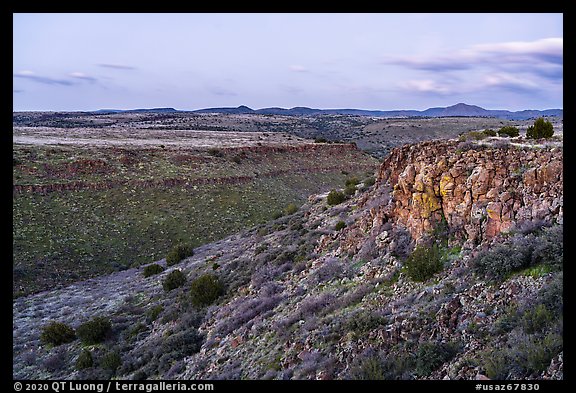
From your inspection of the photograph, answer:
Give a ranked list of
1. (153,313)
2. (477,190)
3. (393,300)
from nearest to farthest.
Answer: (393,300) < (477,190) < (153,313)

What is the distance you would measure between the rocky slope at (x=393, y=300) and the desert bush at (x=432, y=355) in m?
0.02

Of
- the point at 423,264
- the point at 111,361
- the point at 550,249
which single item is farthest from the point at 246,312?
the point at 550,249

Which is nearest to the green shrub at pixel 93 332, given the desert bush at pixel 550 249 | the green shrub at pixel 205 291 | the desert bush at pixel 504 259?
the green shrub at pixel 205 291

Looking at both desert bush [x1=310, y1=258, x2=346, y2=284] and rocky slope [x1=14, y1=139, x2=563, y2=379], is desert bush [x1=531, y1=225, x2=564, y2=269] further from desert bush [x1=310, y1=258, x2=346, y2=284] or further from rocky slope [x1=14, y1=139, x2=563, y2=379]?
desert bush [x1=310, y1=258, x2=346, y2=284]

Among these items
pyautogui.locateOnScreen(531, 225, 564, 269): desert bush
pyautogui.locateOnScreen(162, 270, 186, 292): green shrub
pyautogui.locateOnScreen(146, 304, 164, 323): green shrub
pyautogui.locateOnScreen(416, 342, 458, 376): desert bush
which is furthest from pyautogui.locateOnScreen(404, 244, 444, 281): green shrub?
pyautogui.locateOnScreen(162, 270, 186, 292): green shrub

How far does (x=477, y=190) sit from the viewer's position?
32.7 ft

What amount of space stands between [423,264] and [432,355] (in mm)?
3030

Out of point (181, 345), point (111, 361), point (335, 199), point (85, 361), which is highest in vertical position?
point (335, 199)

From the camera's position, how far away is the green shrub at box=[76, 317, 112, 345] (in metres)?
13.6

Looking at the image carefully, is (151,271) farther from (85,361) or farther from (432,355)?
(432,355)
